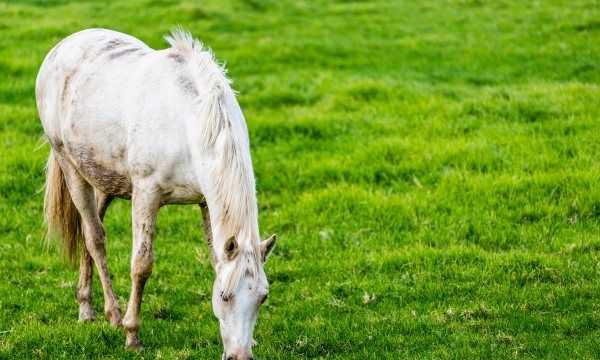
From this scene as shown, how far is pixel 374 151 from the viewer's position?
11.3m

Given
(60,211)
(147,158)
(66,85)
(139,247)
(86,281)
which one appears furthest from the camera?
(60,211)

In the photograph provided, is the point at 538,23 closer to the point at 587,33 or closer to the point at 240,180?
the point at 587,33

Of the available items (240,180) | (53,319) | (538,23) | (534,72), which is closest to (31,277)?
(53,319)

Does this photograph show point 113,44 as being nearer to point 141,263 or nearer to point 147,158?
point 147,158

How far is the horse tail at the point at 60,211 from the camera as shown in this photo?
778 cm

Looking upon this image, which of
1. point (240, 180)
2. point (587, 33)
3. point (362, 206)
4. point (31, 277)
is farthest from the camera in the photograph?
point (587, 33)

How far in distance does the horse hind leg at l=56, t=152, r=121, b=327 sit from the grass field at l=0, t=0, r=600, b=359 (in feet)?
1.62

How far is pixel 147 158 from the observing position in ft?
20.4

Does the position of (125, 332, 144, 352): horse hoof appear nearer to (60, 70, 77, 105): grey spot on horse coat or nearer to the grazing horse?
the grazing horse

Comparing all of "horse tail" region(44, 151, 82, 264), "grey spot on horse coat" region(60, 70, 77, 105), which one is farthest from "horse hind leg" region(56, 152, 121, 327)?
"grey spot on horse coat" region(60, 70, 77, 105)

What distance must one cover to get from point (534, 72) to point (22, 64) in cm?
1076

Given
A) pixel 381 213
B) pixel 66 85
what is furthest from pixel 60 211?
pixel 381 213

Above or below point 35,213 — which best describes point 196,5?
above

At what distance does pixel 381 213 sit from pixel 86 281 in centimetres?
392
